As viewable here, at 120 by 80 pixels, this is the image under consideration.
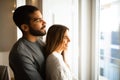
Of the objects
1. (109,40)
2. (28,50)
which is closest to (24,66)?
(28,50)

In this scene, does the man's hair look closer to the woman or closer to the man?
the man

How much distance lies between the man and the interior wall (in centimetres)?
317

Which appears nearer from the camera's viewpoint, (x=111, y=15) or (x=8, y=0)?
(x=111, y=15)

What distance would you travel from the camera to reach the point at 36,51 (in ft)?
4.43

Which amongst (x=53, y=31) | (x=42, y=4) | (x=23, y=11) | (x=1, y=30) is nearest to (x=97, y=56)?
(x=42, y=4)

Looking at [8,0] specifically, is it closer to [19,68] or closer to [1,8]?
[1,8]

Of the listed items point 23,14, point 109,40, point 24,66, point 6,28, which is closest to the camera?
point 24,66

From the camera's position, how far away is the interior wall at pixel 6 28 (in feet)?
14.6

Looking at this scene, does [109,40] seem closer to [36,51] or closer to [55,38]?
[55,38]

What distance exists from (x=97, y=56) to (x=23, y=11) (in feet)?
5.79

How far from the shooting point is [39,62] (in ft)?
4.36

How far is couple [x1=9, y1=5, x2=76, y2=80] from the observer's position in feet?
4.07

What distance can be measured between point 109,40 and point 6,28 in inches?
107

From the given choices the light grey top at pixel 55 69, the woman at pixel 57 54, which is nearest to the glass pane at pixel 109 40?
the woman at pixel 57 54
